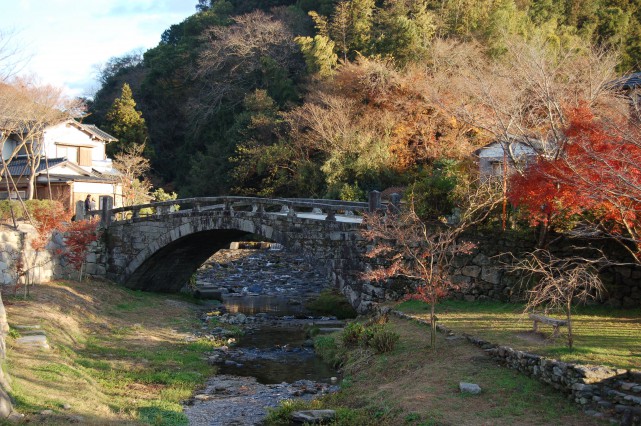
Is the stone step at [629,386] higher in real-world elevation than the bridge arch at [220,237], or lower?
lower

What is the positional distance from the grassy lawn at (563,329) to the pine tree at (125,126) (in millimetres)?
38052

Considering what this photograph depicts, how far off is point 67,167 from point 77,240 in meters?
14.5

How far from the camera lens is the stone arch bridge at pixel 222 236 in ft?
69.1

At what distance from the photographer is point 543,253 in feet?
57.8

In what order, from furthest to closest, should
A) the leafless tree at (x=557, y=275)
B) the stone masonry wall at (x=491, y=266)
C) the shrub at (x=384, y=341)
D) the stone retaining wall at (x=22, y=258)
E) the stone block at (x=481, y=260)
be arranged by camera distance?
the stone retaining wall at (x=22, y=258), the stone block at (x=481, y=260), the stone masonry wall at (x=491, y=266), the shrub at (x=384, y=341), the leafless tree at (x=557, y=275)

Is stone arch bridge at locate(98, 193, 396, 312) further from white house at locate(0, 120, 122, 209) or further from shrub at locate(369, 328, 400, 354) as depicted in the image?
white house at locate(0, 120, 122, 209)

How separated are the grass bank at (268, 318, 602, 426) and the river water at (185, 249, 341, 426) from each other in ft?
4.39

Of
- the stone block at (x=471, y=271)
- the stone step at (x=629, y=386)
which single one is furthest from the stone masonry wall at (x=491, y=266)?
the stone step at (x=629, y=386)

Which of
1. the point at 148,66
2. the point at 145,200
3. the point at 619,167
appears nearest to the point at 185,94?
the point at 148,66

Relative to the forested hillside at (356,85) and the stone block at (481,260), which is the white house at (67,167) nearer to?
the forested hillside at (356,85)

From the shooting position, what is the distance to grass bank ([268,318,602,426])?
1012 cm

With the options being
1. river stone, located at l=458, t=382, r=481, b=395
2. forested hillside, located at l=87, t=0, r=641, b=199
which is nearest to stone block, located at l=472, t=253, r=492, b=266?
forested hillside, located at l=87, t=0, r=641, b=199

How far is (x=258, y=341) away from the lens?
21.6 m

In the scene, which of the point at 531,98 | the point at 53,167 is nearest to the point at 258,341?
the point at 531,98
